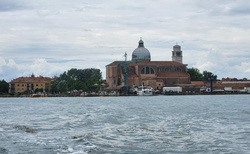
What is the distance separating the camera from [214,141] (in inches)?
607

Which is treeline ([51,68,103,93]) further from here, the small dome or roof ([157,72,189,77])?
the small dome

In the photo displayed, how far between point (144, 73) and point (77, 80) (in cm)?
3225

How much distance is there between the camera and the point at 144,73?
11781cm

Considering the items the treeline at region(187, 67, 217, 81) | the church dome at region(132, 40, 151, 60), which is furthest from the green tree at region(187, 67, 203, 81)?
the church dome at region(132, 40, 151, 60)

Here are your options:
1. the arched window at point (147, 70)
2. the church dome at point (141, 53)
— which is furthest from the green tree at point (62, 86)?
the arched window at point (147, 70)

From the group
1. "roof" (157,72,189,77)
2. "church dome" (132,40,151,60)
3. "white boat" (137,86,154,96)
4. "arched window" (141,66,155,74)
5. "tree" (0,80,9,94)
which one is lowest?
"white boat" (137,86,154,96)

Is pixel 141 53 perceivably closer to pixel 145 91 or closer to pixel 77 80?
pixel 145 91

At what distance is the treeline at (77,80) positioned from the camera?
123 metres

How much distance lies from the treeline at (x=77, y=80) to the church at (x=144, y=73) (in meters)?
7.13

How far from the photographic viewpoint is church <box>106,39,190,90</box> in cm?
11562

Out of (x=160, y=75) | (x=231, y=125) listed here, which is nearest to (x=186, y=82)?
(x=160, y=75)

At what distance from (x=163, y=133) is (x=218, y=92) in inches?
4012

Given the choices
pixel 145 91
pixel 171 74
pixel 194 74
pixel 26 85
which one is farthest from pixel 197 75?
pixel 26 85

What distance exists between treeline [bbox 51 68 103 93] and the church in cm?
713
